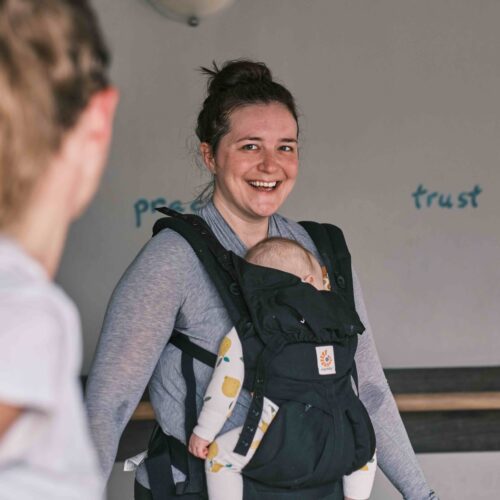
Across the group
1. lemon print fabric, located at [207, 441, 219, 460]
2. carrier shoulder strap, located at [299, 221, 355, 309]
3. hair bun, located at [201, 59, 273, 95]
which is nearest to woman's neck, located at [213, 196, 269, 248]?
carrier shoulder strap, located at [299, 221, 355, 309]

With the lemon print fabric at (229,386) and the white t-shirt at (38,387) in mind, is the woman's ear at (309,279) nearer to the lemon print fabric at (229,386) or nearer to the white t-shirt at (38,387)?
the lemon print fabric at (229,386)

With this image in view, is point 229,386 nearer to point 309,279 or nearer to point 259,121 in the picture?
point 309,279

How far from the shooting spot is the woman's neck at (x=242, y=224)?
186cm

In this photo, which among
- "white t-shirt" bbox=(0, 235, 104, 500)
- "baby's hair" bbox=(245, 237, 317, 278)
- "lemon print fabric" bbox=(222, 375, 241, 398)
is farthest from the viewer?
"baby's hair" bbox=(245, 237, 317, 278)

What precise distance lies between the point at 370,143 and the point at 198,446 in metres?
2.01

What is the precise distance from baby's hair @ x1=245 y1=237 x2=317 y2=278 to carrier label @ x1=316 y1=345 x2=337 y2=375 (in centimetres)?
17

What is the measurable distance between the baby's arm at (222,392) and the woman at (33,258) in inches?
36.7

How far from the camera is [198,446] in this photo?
1.63 meters

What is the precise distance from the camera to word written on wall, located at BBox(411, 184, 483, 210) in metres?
3.45

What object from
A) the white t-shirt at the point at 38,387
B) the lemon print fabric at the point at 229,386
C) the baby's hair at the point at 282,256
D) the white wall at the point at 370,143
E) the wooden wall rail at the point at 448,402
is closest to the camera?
the white t-shirt at the point at 38,387

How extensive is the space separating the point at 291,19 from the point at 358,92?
1.17 ft

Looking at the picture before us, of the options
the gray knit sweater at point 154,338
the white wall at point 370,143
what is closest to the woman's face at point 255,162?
the gray knit sweater at point 154,338

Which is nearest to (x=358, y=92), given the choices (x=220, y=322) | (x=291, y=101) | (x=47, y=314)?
(x=291, y=101)

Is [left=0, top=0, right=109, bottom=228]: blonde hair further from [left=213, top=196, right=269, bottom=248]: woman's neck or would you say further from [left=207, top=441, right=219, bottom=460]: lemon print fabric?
[left=213, top=196, right=269, bottom=248]: woman's neck
